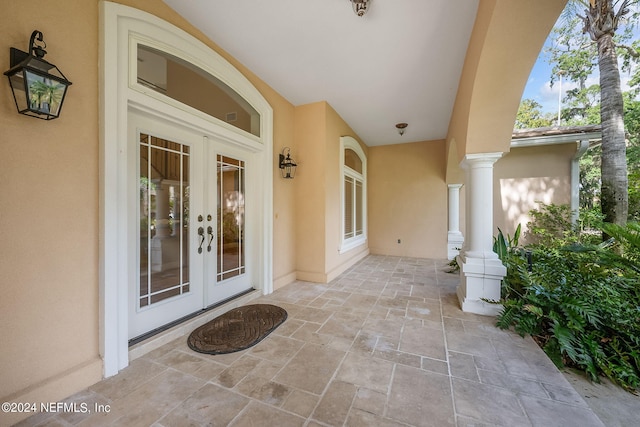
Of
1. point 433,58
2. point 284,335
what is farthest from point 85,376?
point 433,58

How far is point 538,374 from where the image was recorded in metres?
1.83

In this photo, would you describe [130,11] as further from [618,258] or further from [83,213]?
[618,258]

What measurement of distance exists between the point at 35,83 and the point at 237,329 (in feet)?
7.86

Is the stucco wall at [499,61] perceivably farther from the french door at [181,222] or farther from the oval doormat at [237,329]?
the oval doormat at [237,329]

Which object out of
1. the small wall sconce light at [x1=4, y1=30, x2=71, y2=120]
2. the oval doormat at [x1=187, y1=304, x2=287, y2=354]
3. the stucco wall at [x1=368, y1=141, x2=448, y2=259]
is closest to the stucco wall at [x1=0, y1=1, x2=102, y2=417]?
the small wall sconce light at [x1=4, y1=30, x2=71, y2=120]

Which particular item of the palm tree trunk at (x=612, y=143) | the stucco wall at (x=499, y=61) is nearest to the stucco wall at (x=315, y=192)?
the stucco wall at (x=499, y=61)

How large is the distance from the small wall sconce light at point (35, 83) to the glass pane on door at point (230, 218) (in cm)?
156

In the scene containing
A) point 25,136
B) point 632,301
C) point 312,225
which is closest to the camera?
point 25,136

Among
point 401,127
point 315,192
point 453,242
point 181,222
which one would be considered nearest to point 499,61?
point 315,192

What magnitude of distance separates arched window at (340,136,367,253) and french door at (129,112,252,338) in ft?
7.63

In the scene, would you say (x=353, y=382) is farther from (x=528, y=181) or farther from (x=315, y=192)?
(x=528, y=181)

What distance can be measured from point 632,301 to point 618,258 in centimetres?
39

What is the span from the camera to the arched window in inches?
198

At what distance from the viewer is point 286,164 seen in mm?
3848
